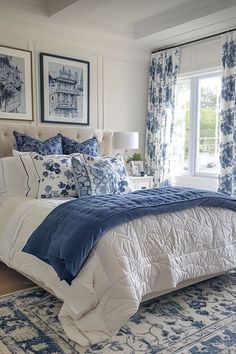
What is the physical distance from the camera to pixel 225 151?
4277mm

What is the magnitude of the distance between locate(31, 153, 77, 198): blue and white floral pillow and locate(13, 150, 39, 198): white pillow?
0.17 ft

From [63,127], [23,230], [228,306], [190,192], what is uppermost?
[63,127]

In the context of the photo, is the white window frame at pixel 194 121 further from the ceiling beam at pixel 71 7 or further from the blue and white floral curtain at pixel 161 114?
the ceiling beam at pixel 71 7

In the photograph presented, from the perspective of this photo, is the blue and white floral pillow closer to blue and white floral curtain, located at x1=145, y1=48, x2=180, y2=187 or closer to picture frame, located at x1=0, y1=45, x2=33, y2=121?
picture frame, located at x1=0, y1=45, x2=33, y2=121

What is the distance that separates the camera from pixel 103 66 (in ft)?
15.5

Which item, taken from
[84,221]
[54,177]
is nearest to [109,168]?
[54,177]

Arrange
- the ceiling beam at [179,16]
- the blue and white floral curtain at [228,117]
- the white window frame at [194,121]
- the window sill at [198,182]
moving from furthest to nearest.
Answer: the white window frame at [194,121] → the window sill at [198,182] → the blue and white floral curtain at [228,117] → the ceiling beam at [179,16]

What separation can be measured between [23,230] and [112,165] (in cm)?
106

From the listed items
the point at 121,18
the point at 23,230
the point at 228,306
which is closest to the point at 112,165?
the point at 23,230

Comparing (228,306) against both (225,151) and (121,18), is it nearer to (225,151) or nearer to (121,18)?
(225,151)

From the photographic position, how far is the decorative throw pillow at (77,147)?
3830 millimetres

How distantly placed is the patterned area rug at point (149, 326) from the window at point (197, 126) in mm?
2454

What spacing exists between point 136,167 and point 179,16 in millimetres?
1972

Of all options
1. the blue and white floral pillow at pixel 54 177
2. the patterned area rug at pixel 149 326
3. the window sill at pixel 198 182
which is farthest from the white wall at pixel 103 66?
the patterned area rug at pixel 149 326
